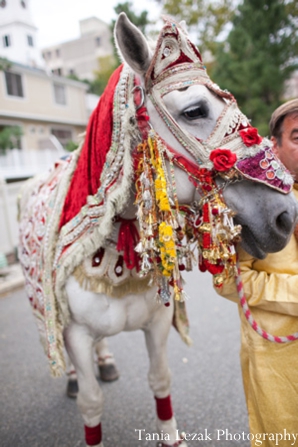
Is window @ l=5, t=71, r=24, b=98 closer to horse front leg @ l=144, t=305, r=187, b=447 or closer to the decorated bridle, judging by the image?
horse front leg @ l=144, t=305, r=187, b=447

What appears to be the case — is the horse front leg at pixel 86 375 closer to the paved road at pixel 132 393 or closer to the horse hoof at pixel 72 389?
the paved road at pixel 132 393

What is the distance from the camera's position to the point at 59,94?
20.3 metres

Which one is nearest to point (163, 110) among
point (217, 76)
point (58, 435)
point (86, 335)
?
point (86, 335)

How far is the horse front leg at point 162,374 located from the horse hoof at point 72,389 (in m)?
0.96

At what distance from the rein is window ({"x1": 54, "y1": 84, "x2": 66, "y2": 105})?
67.2 feet

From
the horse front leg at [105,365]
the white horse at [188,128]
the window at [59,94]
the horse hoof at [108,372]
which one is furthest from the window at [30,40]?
the white horse at [188,128]

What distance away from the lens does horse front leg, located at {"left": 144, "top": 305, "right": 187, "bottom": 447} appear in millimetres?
2091

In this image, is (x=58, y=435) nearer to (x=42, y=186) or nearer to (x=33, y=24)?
(x=42, y=186)

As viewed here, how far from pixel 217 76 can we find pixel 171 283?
11071 mm

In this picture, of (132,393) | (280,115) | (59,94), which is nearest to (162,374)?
(132,393)

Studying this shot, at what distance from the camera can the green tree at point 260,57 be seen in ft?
34.2

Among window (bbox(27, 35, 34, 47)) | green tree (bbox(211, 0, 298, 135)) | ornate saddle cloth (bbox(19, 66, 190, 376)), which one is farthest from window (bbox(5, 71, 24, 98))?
ornate saddle cloth (bbox(19, 66, 190, 376))

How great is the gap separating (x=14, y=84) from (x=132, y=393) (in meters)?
17.7

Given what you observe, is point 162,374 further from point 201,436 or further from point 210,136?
point 210,136
